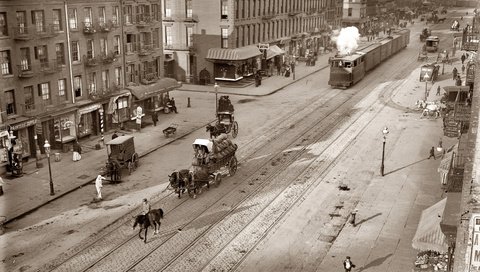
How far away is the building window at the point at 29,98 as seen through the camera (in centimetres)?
3781

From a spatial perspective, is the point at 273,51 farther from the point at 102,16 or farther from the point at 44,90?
the point at 44,90

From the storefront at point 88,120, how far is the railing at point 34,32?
630 cm

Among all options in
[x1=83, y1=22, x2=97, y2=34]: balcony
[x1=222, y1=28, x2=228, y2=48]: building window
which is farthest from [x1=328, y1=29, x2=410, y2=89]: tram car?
[x1=83, y1=22, x2=97, y2=34]: balcony

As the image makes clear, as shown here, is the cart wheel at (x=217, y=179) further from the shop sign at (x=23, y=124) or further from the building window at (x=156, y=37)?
the building window at (x=156, y=37)

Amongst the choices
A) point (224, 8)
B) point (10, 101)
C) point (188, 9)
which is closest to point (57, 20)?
point (10, 101)

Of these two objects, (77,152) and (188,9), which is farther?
(188,9)

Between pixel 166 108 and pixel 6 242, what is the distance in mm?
27891

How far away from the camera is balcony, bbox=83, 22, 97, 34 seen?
42.5m

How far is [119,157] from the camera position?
113 ft

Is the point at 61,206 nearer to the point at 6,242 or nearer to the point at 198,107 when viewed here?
the point at 6,242

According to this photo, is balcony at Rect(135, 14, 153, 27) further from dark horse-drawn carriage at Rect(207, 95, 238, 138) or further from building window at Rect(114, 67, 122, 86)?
Answer: dark horse-drawn carriage at Rect(207, 95, 238, 138)

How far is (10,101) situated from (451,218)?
30.1 meters

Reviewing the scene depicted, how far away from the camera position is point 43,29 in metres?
38.9

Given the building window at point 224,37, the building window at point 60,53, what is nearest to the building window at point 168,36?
Answer: the building window at point 224,37
